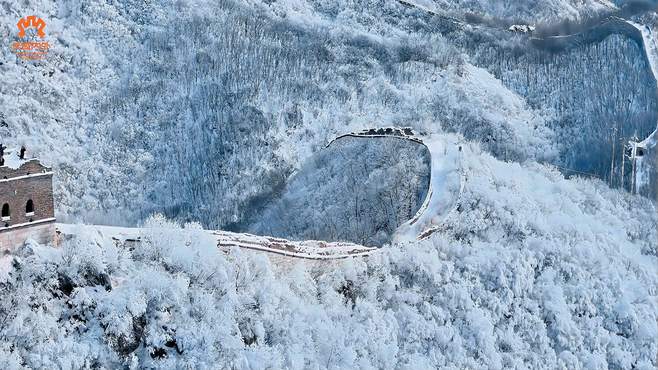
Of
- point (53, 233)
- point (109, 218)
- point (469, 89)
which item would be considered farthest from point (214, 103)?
point (53, 233)

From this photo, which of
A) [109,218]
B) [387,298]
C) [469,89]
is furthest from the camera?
[469,89]

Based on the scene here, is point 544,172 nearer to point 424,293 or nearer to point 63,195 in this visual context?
point 424,293

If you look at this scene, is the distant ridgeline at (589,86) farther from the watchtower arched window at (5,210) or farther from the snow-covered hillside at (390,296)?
the watchtower arched window at (5,210)

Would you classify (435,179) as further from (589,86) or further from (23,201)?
(23,201)

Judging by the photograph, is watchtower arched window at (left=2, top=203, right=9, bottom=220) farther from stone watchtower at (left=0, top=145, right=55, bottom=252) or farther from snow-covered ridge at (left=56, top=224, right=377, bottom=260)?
snow-covered ridge at (left=56, top=224, right=377, bottom=260)

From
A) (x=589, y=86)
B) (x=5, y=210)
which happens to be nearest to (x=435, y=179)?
(x=589, y=86)
